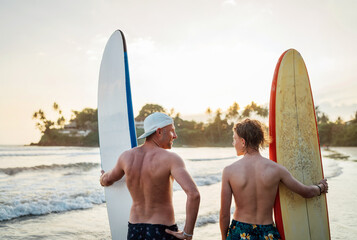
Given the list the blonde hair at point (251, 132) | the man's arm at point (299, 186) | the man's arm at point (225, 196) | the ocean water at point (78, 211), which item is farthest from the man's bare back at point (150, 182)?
the ocean water at point (78, 211)

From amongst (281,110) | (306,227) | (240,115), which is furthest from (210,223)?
(240,115)

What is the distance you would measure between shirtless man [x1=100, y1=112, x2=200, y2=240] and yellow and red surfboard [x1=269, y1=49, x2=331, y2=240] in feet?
3.20

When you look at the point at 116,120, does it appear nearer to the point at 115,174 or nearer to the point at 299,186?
the point at 115,174

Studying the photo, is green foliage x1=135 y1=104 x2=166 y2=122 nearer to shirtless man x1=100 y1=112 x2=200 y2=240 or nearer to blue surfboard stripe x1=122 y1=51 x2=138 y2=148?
blue surfboard stripe x1=122 y1=51 x2=138 y2=148

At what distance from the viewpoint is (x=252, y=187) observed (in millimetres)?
1801

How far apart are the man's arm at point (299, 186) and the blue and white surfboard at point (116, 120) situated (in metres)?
1.53

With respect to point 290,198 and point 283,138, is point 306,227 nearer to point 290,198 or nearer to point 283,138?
point 290,198

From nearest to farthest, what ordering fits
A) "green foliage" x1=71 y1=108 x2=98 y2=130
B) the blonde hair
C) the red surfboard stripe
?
the blonde hair
the red surfboard stripe
"green foliage" x1=71 y1=108 x2=98 y2=130

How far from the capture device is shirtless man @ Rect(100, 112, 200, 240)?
5.79 ft

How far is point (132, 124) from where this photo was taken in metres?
2.85

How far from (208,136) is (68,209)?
52.7 m

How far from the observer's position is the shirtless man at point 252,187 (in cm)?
180

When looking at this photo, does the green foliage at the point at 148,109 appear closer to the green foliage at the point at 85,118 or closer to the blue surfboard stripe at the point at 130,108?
the green foliage at the point at 85,118

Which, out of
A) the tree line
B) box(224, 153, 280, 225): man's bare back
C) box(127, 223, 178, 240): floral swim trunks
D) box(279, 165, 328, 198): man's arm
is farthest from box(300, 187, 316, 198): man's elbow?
the tree line
